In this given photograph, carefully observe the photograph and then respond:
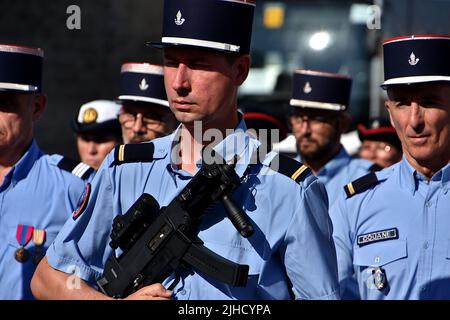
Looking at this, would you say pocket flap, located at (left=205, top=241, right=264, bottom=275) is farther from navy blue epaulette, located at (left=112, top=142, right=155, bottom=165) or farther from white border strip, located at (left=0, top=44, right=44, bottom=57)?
white border strip, located at (left=0, top=44, right=44, bottom=57)

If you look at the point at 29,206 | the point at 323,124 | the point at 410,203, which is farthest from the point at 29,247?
the point at 323,124

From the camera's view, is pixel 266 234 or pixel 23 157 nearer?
pixel 266 234

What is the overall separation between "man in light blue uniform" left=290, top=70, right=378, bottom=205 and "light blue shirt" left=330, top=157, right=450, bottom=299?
305 centimetres

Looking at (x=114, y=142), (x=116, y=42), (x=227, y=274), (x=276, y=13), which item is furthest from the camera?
(x=276, y=13)

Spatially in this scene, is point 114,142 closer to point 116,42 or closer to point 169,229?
point 169,229

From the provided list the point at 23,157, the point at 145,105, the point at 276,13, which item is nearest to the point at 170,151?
the point at 23,157

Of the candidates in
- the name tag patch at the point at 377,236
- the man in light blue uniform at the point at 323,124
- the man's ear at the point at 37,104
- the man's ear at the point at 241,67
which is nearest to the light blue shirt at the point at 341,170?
the man in light blue uniform at the point at 323,124

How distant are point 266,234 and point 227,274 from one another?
0.22 m

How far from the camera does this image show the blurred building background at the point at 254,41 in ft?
41.1

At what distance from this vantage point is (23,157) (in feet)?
20.2

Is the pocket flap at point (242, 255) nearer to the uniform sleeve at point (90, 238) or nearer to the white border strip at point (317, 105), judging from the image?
the uniform sleeve at point (90, 238)

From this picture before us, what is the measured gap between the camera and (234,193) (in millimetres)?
4109

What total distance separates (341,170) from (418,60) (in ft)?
11.6

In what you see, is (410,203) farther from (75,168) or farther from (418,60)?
(75,168)
